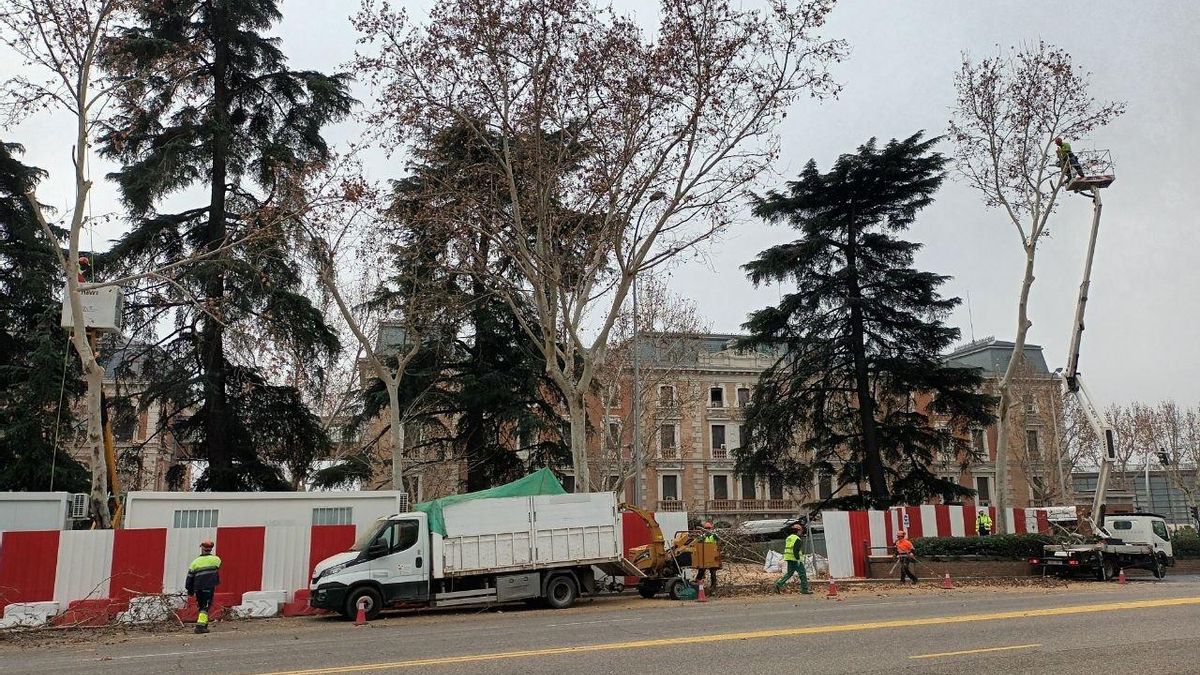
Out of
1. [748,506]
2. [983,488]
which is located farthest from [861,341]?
[983,488]

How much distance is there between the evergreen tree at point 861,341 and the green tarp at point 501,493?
51.4ft

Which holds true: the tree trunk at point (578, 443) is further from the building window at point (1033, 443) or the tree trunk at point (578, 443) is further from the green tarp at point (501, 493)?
the building window at point (1033, 443)

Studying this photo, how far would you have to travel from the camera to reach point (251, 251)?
2517cm

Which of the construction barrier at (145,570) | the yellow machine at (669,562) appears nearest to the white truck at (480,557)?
the construction barrier at (145,570)

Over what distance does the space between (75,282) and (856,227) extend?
27.7m

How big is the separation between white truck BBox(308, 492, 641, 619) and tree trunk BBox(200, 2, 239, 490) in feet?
30.9

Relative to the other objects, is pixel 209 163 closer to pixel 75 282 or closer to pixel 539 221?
pixel 75 282

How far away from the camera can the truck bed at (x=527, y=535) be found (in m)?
18.4

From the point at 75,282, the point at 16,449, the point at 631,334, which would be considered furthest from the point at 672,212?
the point at 16,449

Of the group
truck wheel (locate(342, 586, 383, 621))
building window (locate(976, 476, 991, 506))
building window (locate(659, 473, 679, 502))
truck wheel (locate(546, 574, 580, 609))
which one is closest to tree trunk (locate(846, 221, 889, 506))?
truck wheel (locate(546, 574, 580, 609))

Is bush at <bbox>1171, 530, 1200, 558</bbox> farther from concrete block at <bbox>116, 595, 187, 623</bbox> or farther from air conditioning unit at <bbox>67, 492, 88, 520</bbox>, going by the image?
air conditioning unit at <bbox>67, 492, 88, 520</bbox>

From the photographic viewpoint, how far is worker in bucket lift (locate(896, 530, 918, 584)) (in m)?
23.5

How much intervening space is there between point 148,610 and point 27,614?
2.04 metres

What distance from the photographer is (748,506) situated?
64.3 metres
